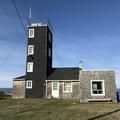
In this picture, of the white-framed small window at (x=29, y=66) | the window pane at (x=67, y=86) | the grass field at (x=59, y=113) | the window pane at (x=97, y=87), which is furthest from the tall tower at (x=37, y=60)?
the grass field at (x=59, y=113)

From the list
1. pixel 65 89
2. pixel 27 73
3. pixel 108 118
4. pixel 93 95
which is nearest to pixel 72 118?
pixel 108 118

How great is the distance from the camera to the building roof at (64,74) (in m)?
38.7

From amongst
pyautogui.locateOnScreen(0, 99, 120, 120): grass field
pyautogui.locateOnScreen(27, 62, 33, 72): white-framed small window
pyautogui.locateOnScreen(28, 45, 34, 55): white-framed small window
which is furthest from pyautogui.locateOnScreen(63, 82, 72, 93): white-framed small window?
pyautogui.locateOnScreen(0, 99, 120, 120): grass field

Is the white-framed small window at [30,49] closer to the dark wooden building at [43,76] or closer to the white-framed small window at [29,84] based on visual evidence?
the dark wooden building at [43,76]

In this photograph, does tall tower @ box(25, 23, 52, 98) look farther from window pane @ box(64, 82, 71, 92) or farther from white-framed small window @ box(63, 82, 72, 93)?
window pane @ box(64, 82, 71, 92)

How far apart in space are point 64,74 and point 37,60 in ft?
17.0

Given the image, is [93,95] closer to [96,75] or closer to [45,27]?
[96,75]

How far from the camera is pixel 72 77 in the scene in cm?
3859

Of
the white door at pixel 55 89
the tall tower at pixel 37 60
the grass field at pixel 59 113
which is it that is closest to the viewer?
the grass field at pixel 59 113

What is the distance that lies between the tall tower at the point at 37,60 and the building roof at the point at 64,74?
110 cm

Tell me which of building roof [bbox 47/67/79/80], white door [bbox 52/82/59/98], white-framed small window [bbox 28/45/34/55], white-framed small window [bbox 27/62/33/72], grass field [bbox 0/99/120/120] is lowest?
grass field [bbox 0/99/120/120]

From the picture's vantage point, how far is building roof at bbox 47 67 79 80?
127 feet

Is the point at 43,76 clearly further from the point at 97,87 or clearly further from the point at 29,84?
the point at 97,87

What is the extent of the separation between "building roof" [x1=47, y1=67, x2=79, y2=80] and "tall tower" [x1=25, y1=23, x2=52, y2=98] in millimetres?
1097
